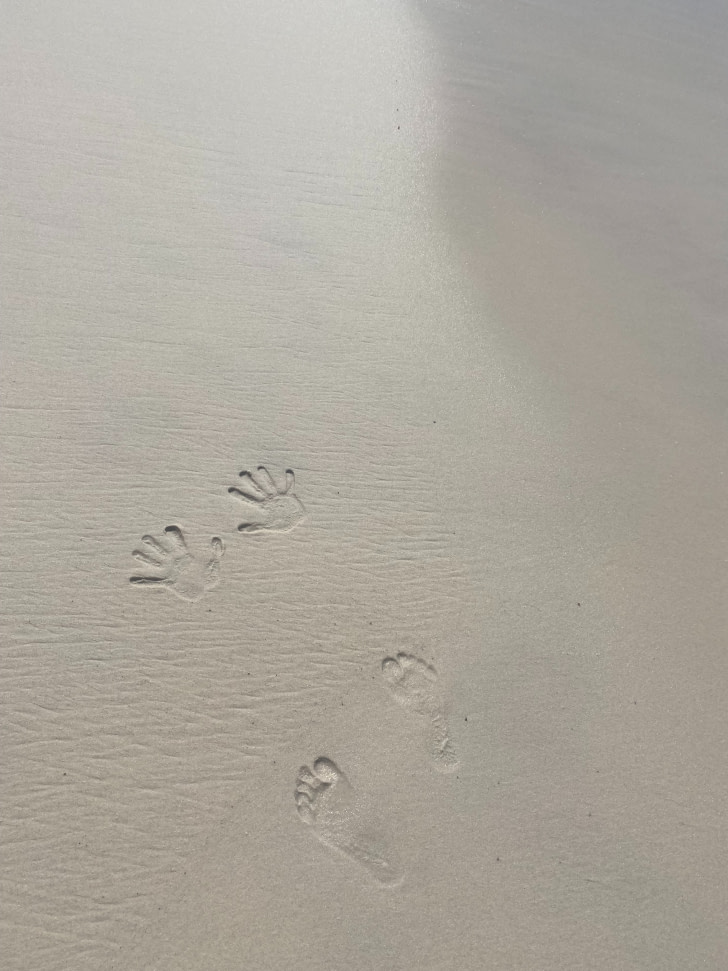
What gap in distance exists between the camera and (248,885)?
9.25ft

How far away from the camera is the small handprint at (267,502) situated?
11.6 feet

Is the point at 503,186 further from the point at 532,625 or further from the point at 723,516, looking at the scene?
the point at 532,625

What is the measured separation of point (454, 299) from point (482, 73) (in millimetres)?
3387

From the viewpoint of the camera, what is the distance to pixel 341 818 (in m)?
2.96

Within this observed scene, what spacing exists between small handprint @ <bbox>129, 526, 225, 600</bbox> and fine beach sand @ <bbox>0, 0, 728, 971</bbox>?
21 millimetres

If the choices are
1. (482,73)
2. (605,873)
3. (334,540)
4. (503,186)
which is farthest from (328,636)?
(482,73)

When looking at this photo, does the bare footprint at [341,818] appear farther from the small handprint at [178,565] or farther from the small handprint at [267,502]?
the small handprint at [267,502]

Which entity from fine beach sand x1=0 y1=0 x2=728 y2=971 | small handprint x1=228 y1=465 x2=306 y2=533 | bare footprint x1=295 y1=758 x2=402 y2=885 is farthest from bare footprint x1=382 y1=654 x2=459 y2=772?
small handprint x1=228 y1=465 x2=306 y2=533

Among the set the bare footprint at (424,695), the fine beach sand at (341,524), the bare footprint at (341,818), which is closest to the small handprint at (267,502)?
the fine beach sand at (341,524)

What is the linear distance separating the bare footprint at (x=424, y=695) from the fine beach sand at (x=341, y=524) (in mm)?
16

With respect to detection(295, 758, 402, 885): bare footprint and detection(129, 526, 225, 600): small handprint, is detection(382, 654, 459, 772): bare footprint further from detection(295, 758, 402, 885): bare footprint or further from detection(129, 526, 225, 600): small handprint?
detection(129, 526, 225, 600): small handprint

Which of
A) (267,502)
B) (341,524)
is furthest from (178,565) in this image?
(341,524)

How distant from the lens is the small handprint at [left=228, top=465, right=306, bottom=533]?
3541 millimetres

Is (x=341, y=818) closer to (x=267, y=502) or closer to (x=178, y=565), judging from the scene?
(x=178, y=565)
